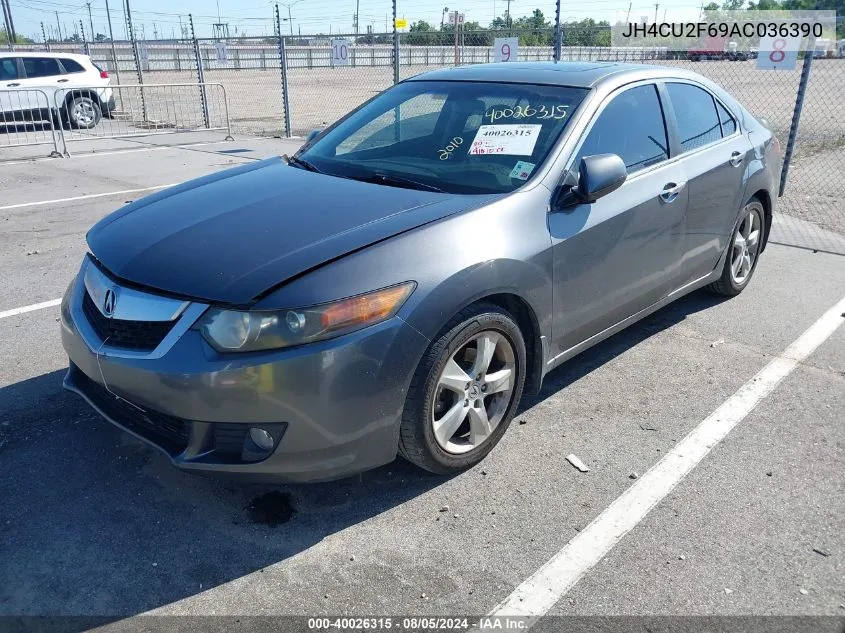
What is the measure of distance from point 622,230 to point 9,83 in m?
15.4

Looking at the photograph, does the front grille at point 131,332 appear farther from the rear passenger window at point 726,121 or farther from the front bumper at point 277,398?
the rear passenger window at point 726,121

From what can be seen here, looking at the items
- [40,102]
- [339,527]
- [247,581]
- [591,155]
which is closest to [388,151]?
[591,155]

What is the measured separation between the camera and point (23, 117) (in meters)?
14.2

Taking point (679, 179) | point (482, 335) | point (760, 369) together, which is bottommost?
point (760, 369)

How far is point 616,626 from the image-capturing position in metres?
2.40

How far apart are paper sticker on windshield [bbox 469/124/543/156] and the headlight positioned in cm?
137

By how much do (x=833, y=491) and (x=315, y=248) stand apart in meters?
Result: 2.46

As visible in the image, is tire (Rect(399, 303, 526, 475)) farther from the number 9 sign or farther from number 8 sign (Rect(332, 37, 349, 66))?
number 8 sign (Rect(332, 37, 349, 66))

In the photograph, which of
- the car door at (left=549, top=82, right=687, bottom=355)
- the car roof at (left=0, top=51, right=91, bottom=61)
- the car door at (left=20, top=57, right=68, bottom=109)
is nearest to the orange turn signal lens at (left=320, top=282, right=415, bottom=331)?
the car door at (left=549, top=82, right=687, bottom=355)

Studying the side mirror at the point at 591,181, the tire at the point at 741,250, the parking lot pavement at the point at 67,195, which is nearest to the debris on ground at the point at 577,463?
the side mirror at the point at 591,181

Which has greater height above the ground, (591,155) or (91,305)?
(591,155)

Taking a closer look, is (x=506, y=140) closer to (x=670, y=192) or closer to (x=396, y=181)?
(x=396, y=181)

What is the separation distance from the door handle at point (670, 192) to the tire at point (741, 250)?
1.12 metres

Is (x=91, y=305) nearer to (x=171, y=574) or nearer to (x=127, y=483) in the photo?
(x=127, y=483)
